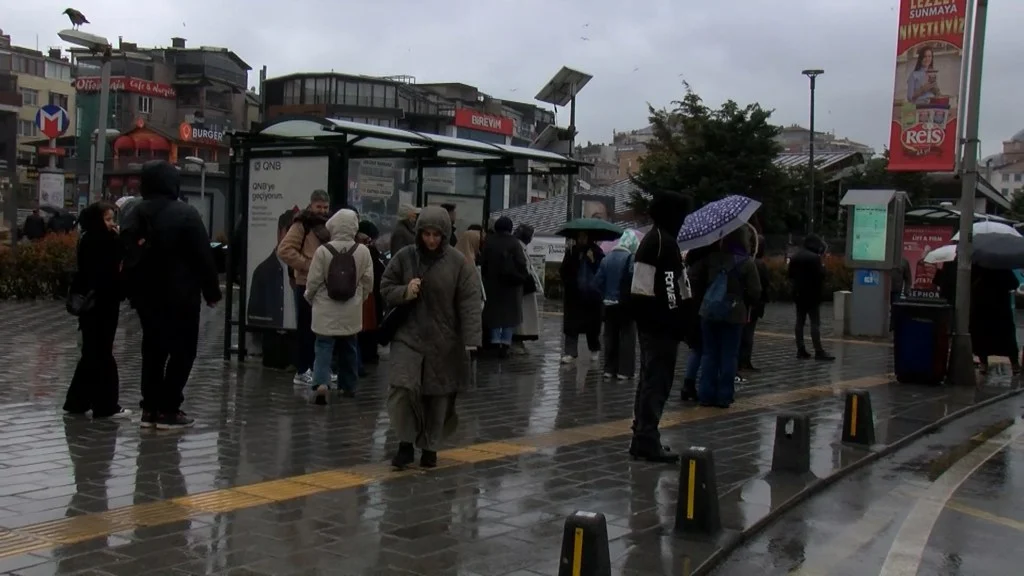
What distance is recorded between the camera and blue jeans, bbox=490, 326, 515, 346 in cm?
1395

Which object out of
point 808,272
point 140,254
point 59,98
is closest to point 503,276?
point 808,272

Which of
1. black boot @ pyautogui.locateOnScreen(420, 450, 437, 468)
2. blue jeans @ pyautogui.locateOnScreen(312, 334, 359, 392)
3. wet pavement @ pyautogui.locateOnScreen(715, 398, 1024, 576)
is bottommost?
wet pavement @ pyautogui.locateOnScreen(715, 398, 1024, 576)

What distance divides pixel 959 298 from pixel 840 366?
86.8 inches

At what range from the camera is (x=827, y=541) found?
20.0ft

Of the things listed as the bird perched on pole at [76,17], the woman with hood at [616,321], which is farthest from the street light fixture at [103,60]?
the woman with hood at [616,321]

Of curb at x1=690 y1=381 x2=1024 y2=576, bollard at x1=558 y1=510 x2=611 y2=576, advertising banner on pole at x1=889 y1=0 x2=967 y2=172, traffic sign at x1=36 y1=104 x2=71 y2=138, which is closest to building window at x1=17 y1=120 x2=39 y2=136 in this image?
traffic sign at x1=36 y1=104 x2=71 y2=138

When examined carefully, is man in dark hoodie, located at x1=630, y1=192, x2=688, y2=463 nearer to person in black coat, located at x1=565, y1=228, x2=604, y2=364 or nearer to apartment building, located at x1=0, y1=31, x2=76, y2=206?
person in black coat, located at x1=565, y1=228, x2=604, y2=364

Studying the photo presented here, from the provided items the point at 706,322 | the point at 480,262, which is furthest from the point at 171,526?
the point at 480,262

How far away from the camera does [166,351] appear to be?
8266 millimetres

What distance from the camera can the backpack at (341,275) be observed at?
9.57 metres

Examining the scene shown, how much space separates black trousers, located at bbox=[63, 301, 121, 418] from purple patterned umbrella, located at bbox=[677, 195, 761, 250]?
4847 millimetres

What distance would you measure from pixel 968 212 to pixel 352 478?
29.4 feet

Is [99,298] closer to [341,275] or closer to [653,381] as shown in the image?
[341,275]

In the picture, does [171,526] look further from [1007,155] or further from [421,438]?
[1007,155]
